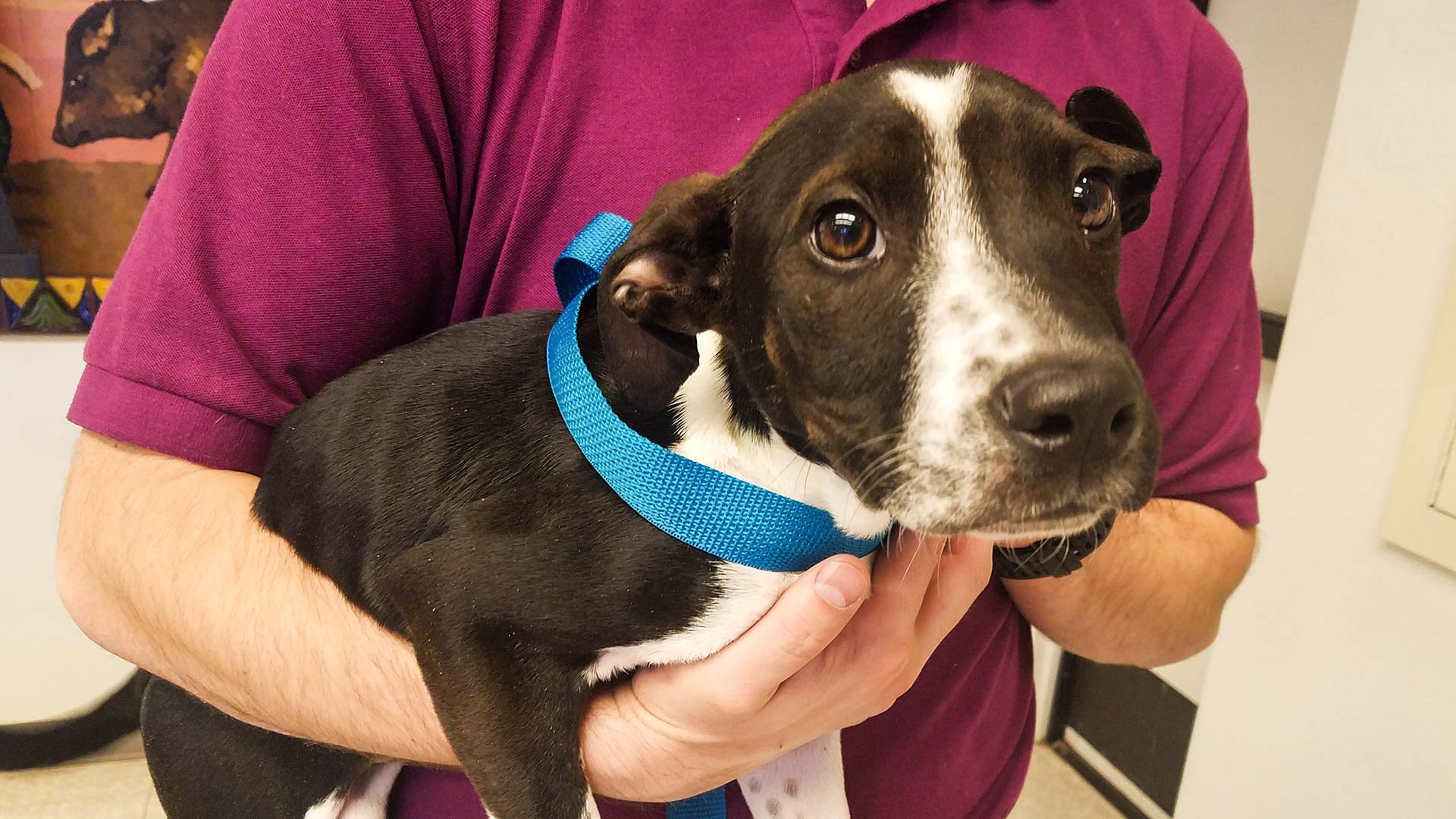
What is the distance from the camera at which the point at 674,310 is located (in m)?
1.06

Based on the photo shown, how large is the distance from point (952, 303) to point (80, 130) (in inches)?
121

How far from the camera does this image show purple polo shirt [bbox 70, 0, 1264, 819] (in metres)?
1.10

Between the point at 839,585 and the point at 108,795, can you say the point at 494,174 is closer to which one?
→ the point at 839,585

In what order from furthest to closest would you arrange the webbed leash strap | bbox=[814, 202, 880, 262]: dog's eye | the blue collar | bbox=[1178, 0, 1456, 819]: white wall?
bbox=[1178, 0, 1456, 819]: white wall, the webbed leash strap, the blue collar, bbox=[814, 202, 880, 262]: dog's eye

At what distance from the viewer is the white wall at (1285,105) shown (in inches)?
104

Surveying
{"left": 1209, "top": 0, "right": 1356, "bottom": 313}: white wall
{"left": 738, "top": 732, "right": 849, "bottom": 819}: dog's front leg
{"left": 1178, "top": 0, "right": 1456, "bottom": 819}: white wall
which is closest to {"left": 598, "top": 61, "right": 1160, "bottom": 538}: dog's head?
{"left": 738, "top": 732, "right": 849, "bottom": 819}: dog's front leg

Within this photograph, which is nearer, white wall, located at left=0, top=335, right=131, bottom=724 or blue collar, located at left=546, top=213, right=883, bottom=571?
blue collar, located at left=546, top=213, right=883, bottom=571

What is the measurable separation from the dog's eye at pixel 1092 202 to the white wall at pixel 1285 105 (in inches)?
79.0

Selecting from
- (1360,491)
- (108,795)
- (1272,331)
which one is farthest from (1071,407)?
(108,795)

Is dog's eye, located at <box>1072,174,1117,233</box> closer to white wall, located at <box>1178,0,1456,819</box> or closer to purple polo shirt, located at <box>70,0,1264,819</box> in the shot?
purple polo shirt, located at <box>70,0,1264,819</box>

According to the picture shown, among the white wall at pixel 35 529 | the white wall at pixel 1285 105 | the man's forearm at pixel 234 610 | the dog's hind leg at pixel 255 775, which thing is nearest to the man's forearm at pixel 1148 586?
the man's forearm at pixel 234 610

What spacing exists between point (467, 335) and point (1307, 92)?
253 cm

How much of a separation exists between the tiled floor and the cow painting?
6.74 ft

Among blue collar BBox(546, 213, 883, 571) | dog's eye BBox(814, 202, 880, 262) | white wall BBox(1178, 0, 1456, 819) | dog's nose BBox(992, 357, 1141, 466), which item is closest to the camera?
dog's nose BBox(992, 357, 1141, 466)
